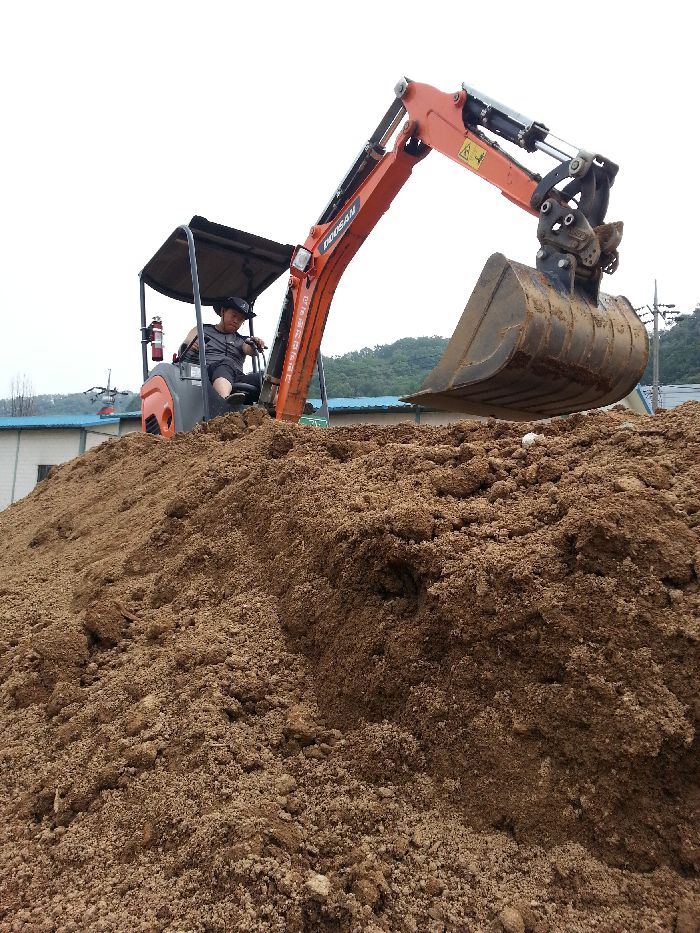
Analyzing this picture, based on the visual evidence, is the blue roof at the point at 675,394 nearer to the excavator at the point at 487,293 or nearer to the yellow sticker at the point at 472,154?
the excavator at the point at 487,293

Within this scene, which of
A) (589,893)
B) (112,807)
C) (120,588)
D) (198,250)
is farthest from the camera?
(198,250)

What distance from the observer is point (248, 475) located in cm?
309

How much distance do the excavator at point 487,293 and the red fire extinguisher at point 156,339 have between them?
0.23 meters

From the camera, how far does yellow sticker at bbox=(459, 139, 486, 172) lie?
4406 millimetres

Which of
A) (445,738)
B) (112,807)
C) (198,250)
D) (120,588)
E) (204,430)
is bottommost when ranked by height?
(112,807)

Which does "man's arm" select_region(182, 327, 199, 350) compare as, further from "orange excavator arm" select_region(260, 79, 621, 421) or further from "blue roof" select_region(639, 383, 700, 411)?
"blue roof" select_region(639, 383, 700, 411)

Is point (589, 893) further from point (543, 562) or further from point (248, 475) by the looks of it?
point (248, 475)

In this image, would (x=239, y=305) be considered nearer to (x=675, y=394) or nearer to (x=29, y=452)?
(x=29, y=452)

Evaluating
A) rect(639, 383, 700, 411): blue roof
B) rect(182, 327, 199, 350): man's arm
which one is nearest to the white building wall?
rect(182, 327, 199, 350): man's arm

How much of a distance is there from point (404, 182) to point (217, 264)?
2162 mm

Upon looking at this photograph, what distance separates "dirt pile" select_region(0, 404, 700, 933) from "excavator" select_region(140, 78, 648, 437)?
46.0 inches

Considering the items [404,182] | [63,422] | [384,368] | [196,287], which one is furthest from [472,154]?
[384,368]

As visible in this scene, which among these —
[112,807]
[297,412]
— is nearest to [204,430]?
[297,412]

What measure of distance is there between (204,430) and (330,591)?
252 centimetres
